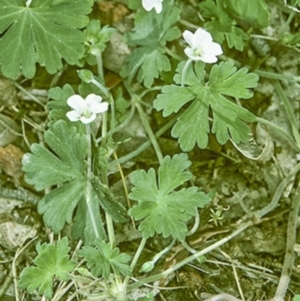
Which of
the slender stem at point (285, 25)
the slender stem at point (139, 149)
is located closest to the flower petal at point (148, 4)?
the slender stem at point (139, 149)

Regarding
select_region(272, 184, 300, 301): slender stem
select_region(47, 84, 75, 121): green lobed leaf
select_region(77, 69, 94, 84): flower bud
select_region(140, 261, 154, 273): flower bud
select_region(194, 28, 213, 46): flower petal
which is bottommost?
select_region(272, 184, 300, 301): slender stem

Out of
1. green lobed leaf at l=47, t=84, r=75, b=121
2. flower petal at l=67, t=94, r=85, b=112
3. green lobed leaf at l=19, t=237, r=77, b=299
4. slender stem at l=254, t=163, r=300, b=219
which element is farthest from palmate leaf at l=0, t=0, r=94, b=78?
slender stem at l=254, t=163, r=300, b=219

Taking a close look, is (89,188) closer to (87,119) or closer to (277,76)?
(87,119)

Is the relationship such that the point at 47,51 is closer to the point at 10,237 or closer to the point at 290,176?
the point at 10,237

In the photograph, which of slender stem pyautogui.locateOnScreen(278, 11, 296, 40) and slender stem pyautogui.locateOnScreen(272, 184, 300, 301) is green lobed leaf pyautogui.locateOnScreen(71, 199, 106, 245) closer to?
slender stem pyautogui.locateOnScreen(272, 184, 300, 301)

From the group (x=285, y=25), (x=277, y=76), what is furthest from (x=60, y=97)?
(x=285, y=25)

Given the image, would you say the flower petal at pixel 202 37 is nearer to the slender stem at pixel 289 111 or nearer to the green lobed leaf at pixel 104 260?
the slender stem at pixel 289 111
